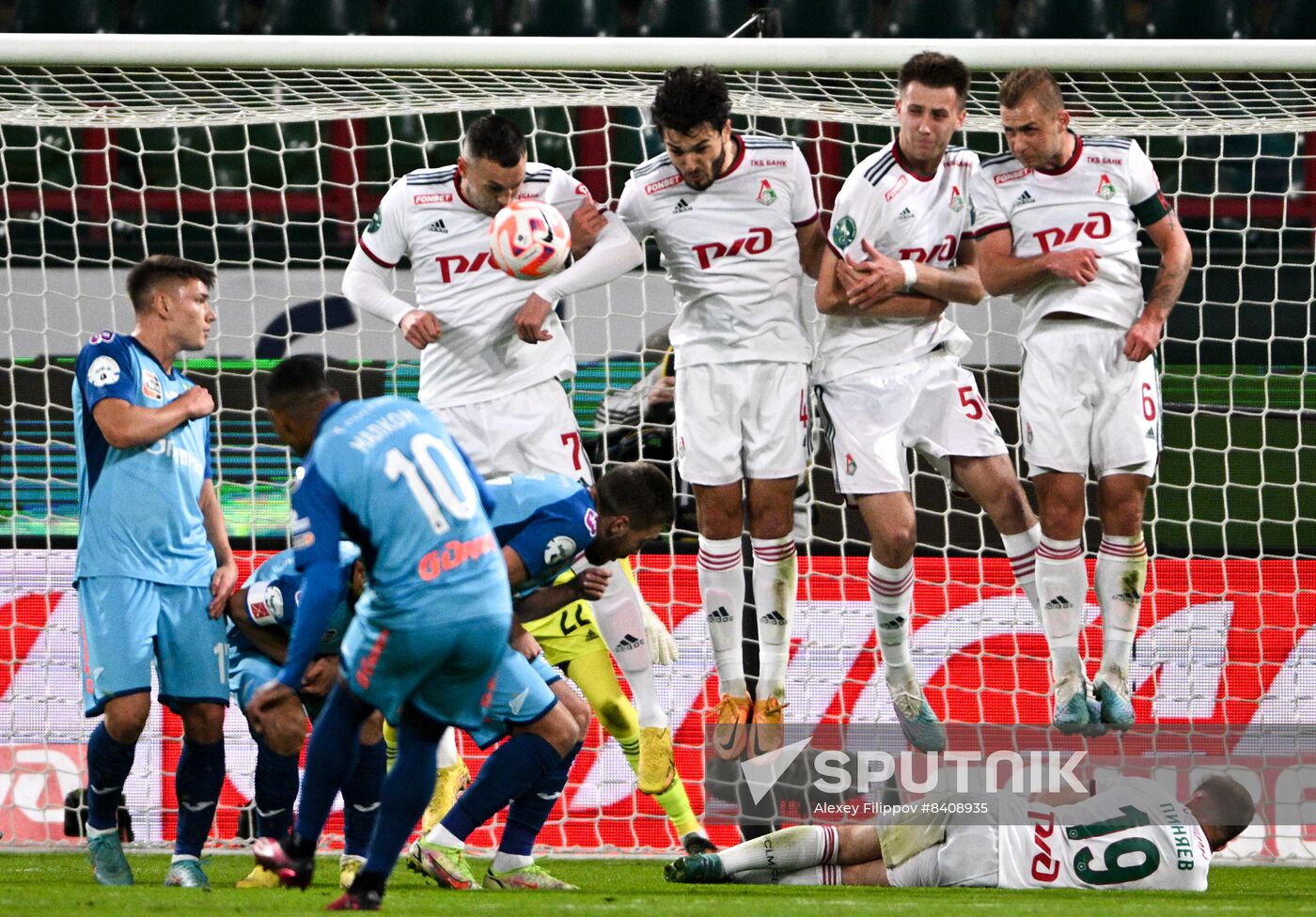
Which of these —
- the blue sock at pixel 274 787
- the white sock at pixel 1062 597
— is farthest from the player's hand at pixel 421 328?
the white sock at pixel 1062 597

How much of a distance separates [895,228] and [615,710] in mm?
1992

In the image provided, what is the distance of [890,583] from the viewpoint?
5918mm

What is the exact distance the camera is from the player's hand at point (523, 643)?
4973 millimetres

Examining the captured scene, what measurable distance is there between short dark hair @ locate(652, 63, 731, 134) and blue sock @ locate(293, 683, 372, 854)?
2461 mm

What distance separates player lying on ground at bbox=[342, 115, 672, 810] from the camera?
5941 millimetres

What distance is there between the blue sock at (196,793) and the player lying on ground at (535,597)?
0.68m

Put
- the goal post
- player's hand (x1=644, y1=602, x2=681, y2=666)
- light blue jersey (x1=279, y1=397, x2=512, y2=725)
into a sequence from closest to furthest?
1. light blue jersey (x1=279, y1=397, x2=512, y2=725)
2. player's hand (x1=644, y1=602, x2=681, y2=666)
3. the goal post

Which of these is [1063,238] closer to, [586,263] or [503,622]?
[586,263]

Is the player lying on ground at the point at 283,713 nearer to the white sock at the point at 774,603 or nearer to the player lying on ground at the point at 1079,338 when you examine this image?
the white sock at the point at 774,603

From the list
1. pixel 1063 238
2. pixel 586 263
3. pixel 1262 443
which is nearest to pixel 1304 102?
pixel 1262 443

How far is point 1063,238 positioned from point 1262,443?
2.21 metres

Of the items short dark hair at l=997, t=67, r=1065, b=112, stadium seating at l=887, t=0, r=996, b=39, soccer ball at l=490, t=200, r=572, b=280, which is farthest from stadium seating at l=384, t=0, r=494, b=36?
short dark hair at l=997, t=67, r=1065, b=112

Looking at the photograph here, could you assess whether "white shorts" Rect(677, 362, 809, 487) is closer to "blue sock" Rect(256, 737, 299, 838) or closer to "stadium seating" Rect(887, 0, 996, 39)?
"blue sock" Rect(256, 737, 299, 838)

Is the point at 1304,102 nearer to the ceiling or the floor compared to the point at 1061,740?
nearer to the ceiling
